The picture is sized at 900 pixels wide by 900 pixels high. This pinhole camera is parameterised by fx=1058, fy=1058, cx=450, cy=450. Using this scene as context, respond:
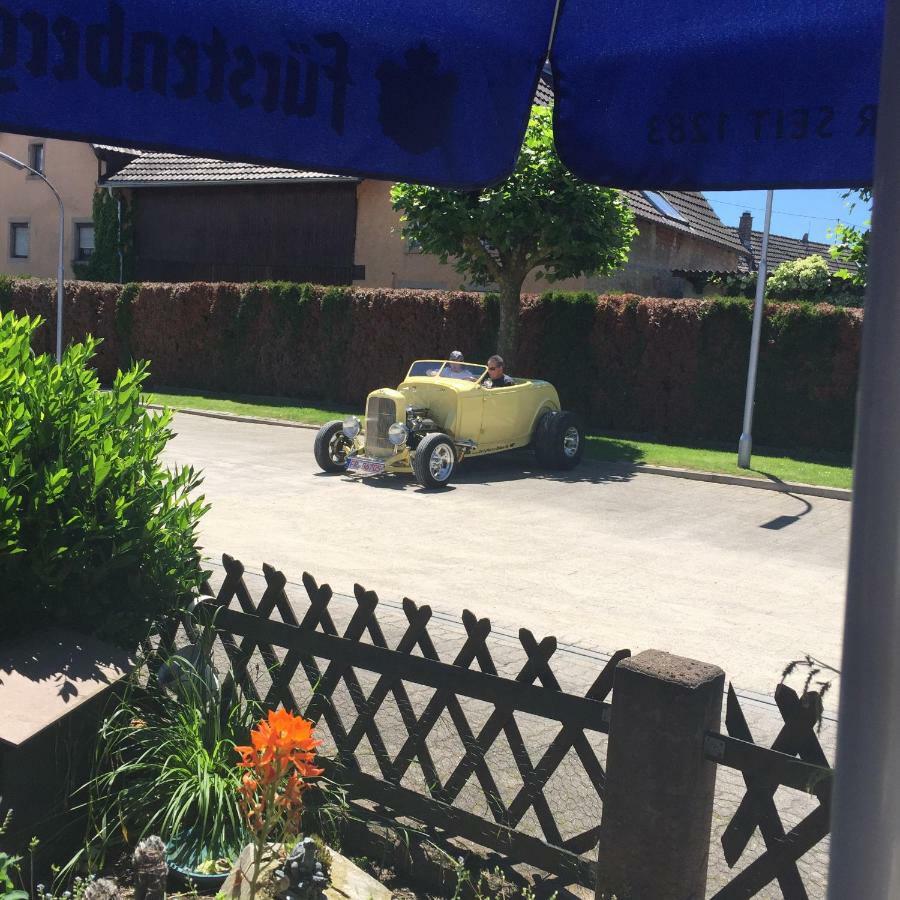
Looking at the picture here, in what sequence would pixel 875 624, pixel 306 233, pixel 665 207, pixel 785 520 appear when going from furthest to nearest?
pixel 306 233
pixel 665 207
pixel 785 520
pixel 875 624

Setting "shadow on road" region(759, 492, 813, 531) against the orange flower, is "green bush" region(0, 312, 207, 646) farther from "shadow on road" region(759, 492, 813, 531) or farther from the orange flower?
"shadow on road" region(759, 492, 813, 531)

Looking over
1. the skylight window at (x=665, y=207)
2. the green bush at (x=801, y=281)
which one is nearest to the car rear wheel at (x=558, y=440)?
the green bush at (x=801, y=281)

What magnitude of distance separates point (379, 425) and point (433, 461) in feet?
3.68

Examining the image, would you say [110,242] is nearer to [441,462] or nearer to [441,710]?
[441,462]

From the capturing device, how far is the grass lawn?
15.6 m

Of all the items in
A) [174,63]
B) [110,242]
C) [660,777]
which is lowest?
[660,777]

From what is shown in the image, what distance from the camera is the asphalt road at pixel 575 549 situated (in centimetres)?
759

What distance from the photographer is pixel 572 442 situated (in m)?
15.5

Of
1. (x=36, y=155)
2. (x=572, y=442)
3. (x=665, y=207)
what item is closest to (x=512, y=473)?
(x=572, y=442)

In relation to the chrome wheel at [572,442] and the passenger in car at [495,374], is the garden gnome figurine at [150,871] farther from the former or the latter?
the chrome wheel at [572,442]

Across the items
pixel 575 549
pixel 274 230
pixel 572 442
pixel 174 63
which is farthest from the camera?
pixel 274 230

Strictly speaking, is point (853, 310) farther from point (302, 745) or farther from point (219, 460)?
point (302, 745)

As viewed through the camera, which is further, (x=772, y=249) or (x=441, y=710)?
(x=772, y=249)

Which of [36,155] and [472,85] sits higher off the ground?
[36,155]
